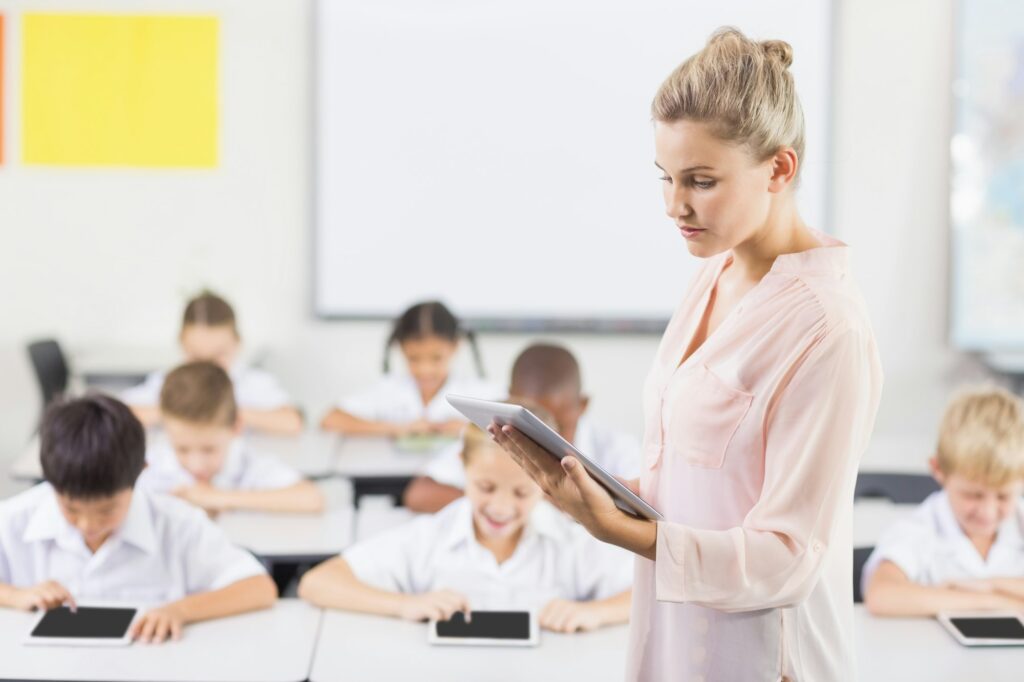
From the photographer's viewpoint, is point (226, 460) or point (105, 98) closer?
point (226, 460)

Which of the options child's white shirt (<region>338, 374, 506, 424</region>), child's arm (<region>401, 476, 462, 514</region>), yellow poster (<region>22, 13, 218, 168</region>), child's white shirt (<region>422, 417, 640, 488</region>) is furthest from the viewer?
yellow poster (<region>22, 13, 218, 168</region>)

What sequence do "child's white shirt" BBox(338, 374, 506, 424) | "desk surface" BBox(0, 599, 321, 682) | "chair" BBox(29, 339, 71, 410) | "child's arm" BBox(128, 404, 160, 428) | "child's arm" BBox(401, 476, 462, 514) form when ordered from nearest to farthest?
"desk surface" BBox(0, 599, 321, 682)
"child's arm" BBox(401, 476, 462, 514)
"child's arm" BBox(128, 404, 160, 428)
"child's white shirt" BBox(338, 374, 506, 424)
"chair" BBox(29, 339, 71, 410)

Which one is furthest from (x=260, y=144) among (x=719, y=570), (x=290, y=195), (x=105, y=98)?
(x=719, y=570)

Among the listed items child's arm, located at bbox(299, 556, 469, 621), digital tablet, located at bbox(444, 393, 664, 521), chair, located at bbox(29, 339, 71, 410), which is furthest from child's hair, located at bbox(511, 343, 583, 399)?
chair, located at bbox(29, 339, 71, 410)

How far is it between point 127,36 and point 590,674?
364cm

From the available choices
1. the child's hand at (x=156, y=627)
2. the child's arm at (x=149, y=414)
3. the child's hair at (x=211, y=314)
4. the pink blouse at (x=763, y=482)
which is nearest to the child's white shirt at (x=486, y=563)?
the child's hand at (x=156, y=627)

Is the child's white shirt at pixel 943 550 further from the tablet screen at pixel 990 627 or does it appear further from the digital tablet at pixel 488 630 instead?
the digital tablet at pixel 488 630

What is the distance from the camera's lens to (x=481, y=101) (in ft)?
15.9

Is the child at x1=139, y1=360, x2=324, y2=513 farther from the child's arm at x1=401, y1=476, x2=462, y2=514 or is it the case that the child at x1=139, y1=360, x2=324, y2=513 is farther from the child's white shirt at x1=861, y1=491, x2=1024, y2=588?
the child's white shirt at x1=861, y1=491, x2=1024, y2=588

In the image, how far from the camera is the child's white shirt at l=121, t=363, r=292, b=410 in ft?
13.2

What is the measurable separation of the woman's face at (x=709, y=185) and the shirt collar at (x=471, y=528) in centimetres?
118

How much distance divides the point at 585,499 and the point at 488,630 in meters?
0.86

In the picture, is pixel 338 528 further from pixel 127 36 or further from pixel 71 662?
pixel 127 36

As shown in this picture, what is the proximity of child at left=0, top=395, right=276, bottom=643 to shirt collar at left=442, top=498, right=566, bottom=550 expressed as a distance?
14.7 inches
